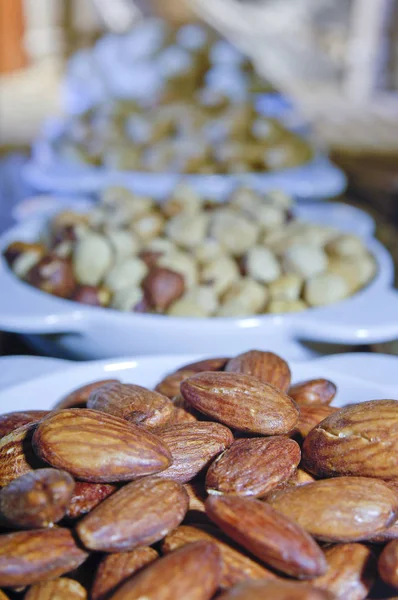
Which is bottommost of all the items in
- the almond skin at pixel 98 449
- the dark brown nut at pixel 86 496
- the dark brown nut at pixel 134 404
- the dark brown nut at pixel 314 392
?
the dark brown nut at pixel 314 392

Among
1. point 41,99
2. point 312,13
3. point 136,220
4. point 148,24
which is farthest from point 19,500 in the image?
point 312,13

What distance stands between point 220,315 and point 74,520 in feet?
1.21

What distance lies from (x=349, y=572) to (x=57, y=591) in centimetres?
15

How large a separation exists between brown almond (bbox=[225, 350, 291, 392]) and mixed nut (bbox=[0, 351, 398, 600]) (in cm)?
4

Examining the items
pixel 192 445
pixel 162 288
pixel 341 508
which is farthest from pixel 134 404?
pixel 162 288

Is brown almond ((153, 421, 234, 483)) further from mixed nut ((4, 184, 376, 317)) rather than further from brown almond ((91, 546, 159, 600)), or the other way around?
mixed nut ((4, 184, 376, 317))

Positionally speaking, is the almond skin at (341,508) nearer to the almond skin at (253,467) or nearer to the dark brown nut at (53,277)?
the almond skin at (253,467)

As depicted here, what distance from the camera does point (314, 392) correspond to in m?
0.52

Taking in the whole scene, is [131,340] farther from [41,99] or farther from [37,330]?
[41,99]

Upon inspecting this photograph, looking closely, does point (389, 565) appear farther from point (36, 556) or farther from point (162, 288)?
point (162, 288)

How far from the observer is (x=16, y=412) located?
0.49 metres

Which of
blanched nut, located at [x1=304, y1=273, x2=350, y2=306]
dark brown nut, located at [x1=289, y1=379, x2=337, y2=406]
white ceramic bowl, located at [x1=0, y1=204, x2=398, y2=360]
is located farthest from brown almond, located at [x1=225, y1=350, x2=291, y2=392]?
blanched nut, located at [x1=304, y1=273, x2=350, y2=306]

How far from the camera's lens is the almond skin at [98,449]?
0.39 metres

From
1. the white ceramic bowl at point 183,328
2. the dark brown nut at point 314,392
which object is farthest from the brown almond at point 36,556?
the white ceramic bowl at point 183,328
